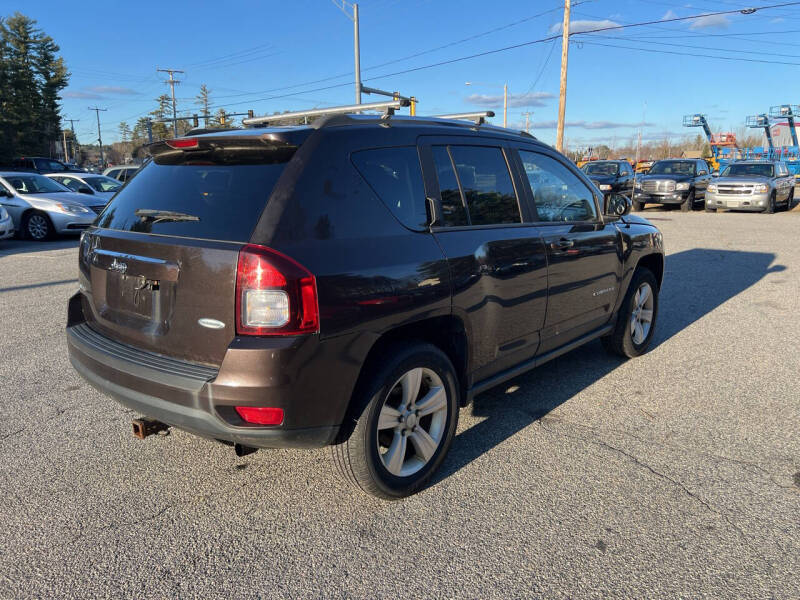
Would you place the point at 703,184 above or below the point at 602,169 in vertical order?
below

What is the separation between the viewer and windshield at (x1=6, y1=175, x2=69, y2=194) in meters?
14.2

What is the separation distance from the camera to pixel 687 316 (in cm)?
679

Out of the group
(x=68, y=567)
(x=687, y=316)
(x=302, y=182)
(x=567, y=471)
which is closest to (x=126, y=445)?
(x=68, y=567)

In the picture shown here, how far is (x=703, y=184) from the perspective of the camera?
72.8 feet

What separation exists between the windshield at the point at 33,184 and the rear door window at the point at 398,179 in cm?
1430

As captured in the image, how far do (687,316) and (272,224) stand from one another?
582cm

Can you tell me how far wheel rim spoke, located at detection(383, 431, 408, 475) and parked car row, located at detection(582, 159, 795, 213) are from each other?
18.0 meters

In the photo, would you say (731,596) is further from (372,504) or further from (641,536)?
(372,504)

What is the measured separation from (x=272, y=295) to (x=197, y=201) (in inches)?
28.2

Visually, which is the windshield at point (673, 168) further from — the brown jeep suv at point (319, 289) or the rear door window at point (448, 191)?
the rear door window at point (448, 191)

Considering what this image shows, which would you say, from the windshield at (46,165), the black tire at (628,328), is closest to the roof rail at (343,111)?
the black tire at (628,328)

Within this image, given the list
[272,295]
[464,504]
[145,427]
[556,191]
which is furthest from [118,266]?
[556,191]

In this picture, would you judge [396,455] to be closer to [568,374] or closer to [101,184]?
[568,374]

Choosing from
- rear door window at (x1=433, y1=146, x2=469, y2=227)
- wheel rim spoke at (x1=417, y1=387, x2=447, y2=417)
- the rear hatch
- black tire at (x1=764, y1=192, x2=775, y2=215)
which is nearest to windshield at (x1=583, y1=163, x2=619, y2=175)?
black tire at (x1=764, y1=192, x2=775, y2=215)
